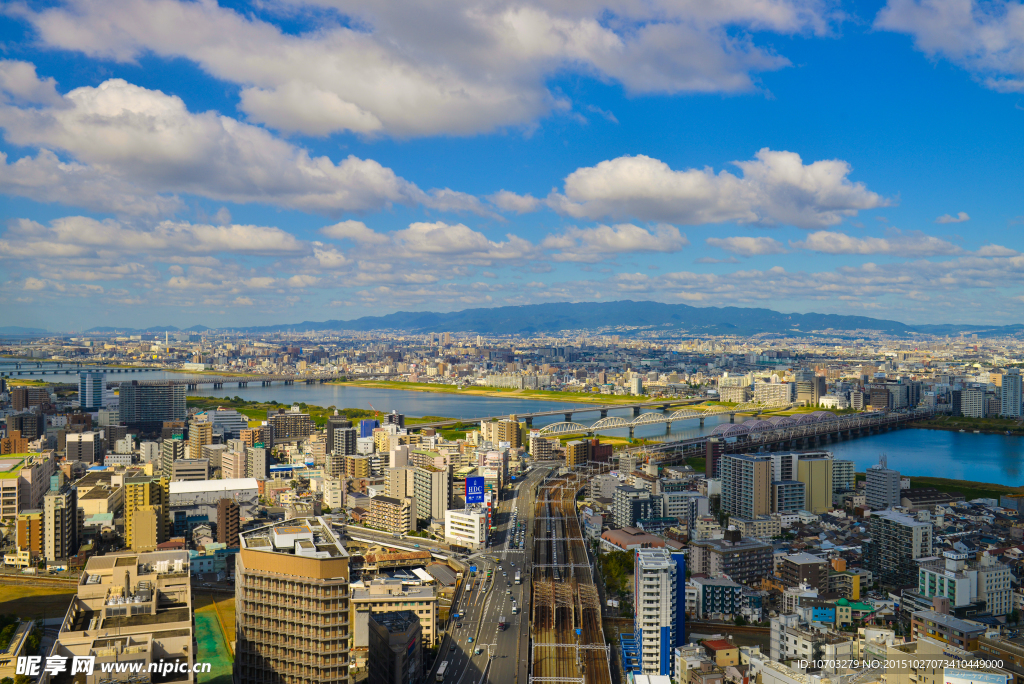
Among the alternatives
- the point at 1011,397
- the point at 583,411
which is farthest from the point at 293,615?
the point at 1011,397

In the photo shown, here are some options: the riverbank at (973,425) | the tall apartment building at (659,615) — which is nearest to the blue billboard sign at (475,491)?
the tall apartment building at (659,615)

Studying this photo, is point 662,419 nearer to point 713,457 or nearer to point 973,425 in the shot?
point 973,425

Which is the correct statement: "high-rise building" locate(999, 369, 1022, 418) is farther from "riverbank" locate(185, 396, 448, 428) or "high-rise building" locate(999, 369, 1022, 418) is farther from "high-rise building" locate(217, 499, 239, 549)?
Answer: "high-rise building" locate(217, 499, 239, 549)

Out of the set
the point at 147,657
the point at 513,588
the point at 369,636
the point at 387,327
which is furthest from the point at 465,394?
the point at 387,327

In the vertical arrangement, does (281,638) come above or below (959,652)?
above

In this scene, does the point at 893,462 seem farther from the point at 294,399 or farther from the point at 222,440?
the point at 294,399

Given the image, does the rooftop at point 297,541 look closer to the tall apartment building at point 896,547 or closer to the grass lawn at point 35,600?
the grass lawn at point 35,600

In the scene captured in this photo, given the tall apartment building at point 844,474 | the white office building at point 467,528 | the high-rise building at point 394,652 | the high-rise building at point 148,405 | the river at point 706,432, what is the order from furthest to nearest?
the high-rise building at point 148,405, the river at point 706,432, the tall apartment building at point 844,474, the white office building at point 467,528, the high-rise building at point 394,652
